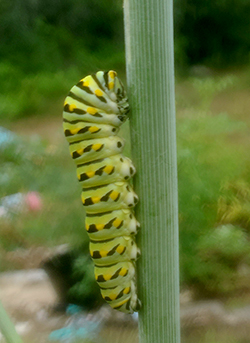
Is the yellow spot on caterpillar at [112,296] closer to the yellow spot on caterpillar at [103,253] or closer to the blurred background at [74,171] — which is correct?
the yellow spot on caterpillar at [103,253]

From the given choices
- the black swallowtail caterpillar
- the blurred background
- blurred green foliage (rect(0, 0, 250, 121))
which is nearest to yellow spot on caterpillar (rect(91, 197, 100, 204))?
the black swallowtail caterpillar

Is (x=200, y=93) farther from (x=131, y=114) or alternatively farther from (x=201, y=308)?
(x=131, y=114)

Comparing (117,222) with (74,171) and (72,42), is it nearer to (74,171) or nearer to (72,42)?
(74,171)

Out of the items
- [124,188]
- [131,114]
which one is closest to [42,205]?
[124,188]

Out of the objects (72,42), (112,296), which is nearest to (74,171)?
(72,42)

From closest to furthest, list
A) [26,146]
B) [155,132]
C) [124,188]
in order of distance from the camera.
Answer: [155,132], [124,188], [26,146]
